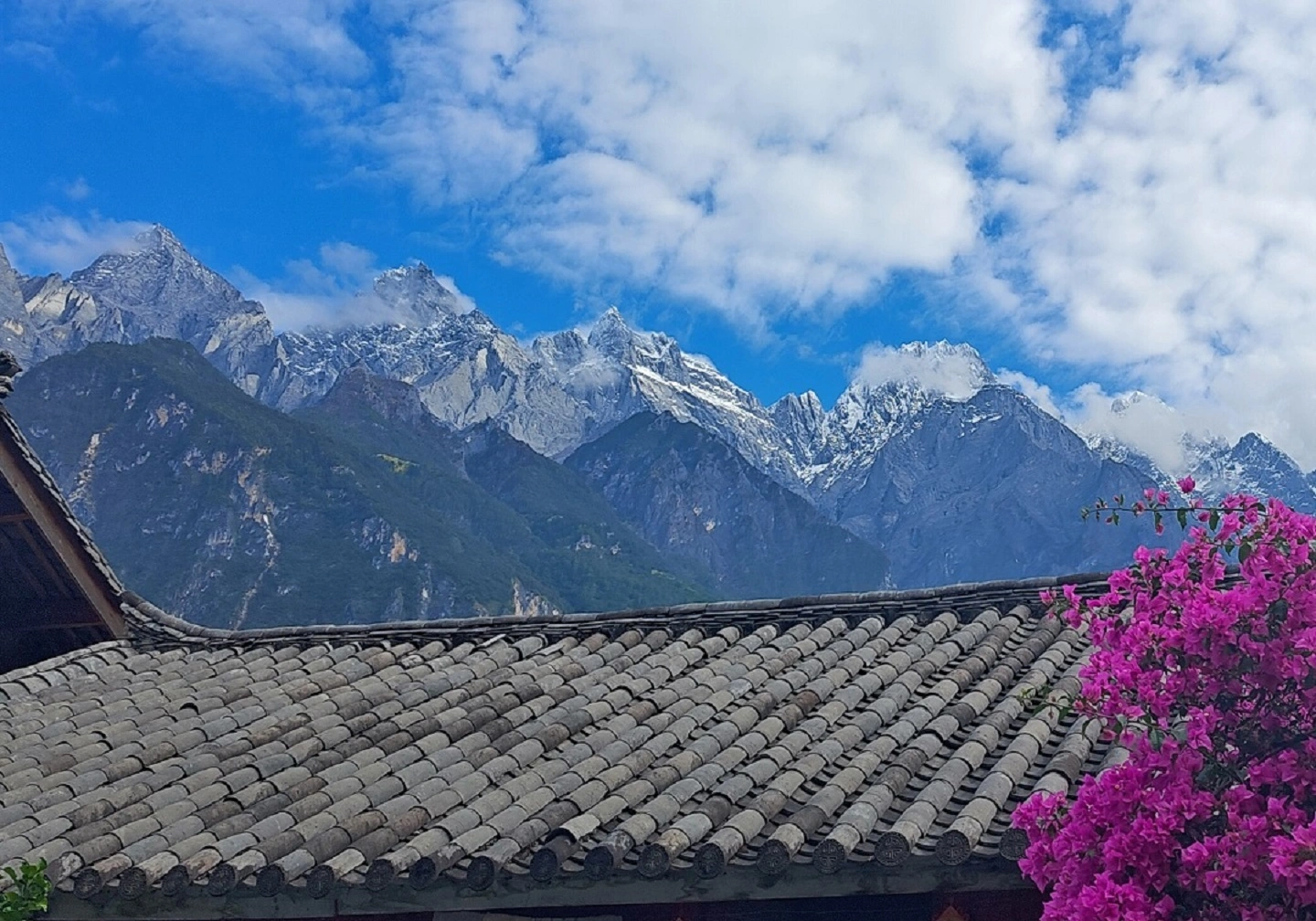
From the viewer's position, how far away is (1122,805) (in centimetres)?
395

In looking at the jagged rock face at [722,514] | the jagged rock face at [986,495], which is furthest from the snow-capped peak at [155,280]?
the jagged rock face at [986,495]

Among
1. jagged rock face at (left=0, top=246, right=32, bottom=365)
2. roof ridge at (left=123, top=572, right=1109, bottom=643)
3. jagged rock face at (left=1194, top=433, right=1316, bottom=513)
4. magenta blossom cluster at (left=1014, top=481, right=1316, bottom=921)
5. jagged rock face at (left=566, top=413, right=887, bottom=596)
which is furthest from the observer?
jagged rock face at (left=1194, top=433, right=1316, bottom=513)

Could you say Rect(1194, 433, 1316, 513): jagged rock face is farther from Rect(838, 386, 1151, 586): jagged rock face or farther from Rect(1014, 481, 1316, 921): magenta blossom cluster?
Rect(1014, 481, 1316, 921): magenta blossom cluster

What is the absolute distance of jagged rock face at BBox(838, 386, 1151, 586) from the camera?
4990 inches

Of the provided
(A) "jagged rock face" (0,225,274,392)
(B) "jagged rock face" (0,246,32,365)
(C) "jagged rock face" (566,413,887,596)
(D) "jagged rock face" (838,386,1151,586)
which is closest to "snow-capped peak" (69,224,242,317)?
(A) "jagged rock face" (0,225,274,392)

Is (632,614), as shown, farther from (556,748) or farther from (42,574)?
(42,574)

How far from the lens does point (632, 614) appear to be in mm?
9258

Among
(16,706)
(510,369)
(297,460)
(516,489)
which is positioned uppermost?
(510,369)

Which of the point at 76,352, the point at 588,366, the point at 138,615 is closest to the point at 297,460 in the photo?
the point at 76,352

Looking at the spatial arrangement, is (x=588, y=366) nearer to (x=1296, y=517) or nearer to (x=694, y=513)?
(x=694, y=513)

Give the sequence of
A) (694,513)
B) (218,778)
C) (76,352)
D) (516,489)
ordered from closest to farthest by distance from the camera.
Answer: (218,778)
(76,352)
(516,489)
(694,513)

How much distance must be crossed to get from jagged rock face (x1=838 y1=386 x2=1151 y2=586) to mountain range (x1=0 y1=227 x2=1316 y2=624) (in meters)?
0.39

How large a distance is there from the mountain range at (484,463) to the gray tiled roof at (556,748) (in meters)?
7.32

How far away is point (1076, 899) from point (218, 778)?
468 cm
